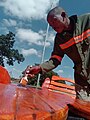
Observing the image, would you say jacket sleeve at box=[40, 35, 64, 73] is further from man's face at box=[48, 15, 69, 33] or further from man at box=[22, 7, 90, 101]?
man's face at box=[48, 15, 69, 33]

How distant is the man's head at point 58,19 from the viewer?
2279mm

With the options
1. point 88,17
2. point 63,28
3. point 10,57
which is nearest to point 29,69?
point 63,28

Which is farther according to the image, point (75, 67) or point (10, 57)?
point (10, 57)

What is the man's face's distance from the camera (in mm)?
2285

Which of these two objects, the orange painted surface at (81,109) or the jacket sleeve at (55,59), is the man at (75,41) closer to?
the jacket sleeve at (55,59)

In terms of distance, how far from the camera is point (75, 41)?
7.98ft

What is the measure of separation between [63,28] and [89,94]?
725 mm

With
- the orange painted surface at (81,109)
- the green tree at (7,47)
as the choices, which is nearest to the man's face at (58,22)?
the orange painted surface at (81,109)

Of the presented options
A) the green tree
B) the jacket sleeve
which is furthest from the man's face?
the green tree

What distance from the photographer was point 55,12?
2275 millimetres

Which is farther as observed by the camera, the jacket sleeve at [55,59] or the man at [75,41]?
the jacket sleeve at [55,59]

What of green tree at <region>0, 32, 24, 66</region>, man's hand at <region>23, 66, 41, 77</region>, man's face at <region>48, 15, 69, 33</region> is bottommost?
man's hand at <region>23, 66, 41, 77</region>

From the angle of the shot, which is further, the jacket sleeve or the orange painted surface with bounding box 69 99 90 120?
the jacket sleeve

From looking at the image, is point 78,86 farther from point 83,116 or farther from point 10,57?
point 10,57
